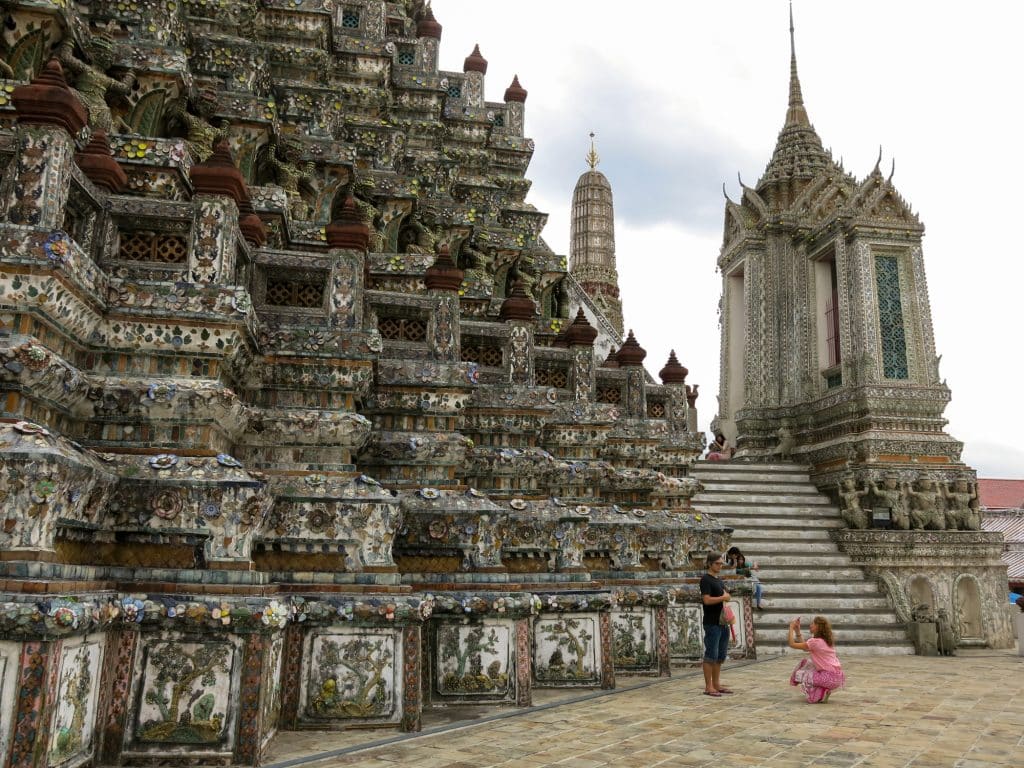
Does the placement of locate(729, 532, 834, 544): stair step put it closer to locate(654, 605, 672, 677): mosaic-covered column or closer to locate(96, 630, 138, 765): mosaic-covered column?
locate(654, 605, 672, 677): mosaic-covered column

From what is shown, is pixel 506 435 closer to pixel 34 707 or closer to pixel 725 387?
pixel 34 707

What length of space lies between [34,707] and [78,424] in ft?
7.06

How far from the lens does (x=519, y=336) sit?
10.5 m

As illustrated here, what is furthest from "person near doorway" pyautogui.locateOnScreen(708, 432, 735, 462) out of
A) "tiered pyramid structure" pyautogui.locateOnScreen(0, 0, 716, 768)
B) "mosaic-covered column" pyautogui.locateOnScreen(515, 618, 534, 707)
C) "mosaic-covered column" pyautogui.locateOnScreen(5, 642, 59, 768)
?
"mosaic-covered column" pyautogui.locateOnScreen(5, 642, 59, 768)

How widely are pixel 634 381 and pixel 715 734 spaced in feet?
22.2

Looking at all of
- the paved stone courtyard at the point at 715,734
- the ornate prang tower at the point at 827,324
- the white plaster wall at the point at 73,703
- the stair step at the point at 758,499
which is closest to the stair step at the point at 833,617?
the stair step at the point at 758,499

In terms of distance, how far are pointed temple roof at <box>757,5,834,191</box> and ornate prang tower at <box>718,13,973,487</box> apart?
4cm

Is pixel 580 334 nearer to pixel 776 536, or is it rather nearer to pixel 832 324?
pixel 776 536

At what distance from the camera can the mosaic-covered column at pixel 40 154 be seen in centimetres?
537

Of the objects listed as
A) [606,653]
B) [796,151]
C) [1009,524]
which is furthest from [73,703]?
[1009,524]

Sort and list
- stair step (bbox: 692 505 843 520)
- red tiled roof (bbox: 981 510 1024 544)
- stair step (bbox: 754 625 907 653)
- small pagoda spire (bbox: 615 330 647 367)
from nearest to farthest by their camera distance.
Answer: small pagoda spire (bbox: 615 330 647 367) < stair step (bbox: 754 625 907 653) < stair step (bbox: 692 505 843 520) < red tiled roof (bbox: 981 510 1024 544)

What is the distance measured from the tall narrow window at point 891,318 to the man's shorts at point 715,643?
12.3 meters

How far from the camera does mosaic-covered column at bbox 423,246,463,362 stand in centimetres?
890

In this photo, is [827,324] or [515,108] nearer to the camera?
[515,108]
